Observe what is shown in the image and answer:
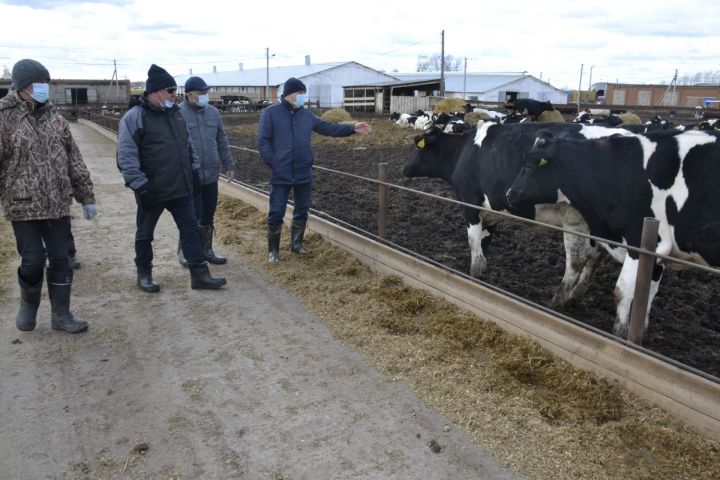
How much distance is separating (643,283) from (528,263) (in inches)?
106

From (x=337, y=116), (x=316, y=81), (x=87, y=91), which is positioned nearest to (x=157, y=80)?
(x=337, y=116)

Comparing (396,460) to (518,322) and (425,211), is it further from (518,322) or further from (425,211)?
(425,211)

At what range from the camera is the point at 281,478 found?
9.22ft

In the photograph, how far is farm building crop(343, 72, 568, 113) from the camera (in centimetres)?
3955

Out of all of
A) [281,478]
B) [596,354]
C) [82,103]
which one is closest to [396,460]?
A: [281,478]

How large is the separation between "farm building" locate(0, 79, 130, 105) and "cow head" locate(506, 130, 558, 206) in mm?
49293

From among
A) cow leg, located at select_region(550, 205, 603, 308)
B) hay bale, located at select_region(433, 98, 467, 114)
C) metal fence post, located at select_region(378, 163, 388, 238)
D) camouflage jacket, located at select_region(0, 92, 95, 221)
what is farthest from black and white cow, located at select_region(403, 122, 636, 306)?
hay bale, located at select_region(433, 98, 467, 114)

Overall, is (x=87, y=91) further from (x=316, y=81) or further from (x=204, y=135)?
(x=204, y=135)

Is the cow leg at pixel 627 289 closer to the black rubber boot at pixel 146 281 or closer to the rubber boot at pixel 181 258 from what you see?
the black rubber boot at pixel 146 281

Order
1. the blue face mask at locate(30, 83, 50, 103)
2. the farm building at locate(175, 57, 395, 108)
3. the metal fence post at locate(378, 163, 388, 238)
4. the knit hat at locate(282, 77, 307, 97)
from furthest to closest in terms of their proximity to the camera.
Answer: the farm building at locate(175, 57, 395, 108) < the metal fence post at locate(378, 163, 388, 238) < the knit hat at locate(282, 77, 307, 97) < the blue face mask at locate(30, 83, 50, 103)

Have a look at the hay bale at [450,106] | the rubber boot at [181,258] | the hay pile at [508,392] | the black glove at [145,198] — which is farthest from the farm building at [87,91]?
the hay pile at [508,392]

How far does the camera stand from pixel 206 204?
6.20 meters

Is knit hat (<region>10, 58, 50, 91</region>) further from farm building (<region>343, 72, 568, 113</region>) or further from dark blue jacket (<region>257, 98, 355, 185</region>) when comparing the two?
farm building (<region>343, 72, 568, 113</region>)

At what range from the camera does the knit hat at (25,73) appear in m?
3.96
